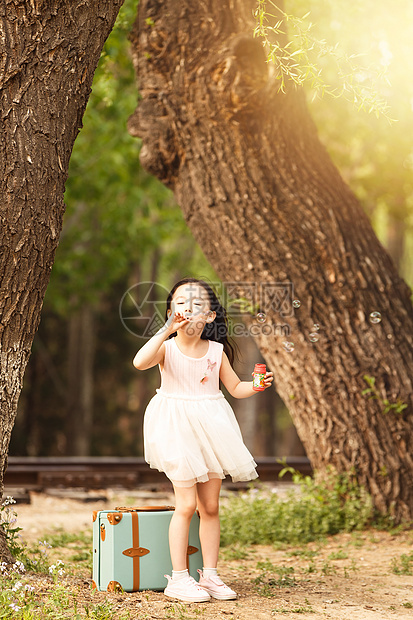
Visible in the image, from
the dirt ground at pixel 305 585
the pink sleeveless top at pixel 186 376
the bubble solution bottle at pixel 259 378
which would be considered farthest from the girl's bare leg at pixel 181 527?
the bubble solution bottle at pixel 259 378

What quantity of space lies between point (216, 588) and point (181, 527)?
1.33 ft

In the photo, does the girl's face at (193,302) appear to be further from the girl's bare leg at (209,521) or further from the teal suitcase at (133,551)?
the teal suitcase at (133,551)

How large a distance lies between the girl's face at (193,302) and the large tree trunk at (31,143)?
0.78 m

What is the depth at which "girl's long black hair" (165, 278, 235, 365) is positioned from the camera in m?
4.06

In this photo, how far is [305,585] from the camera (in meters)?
4.36

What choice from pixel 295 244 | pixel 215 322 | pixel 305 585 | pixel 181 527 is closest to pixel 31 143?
pixel 215 322

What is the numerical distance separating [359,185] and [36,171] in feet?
38.8

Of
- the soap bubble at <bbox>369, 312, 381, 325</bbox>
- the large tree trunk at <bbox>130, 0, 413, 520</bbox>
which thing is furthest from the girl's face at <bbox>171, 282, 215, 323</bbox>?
the soap bubble at <bbox>369, 312, 381, 325</bbox>

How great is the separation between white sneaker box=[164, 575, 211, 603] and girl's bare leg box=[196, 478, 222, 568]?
17 cm

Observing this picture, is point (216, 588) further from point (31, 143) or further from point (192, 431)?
point (31, 143)

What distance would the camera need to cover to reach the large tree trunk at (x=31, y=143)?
3.66m

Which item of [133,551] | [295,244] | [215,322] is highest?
[295,244]

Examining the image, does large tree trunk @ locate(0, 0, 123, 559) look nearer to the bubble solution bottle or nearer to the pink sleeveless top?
the pink sleeveless top

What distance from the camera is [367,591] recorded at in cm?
424
